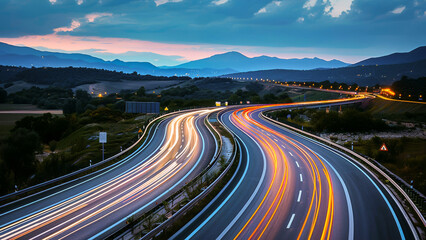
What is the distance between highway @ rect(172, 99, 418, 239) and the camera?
14.4 meters

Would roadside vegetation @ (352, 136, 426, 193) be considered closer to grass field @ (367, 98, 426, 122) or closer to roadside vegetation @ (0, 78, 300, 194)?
grass field @ (367, 98, 426, 122)

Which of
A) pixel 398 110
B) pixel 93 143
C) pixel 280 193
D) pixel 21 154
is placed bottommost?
pixel 93 143

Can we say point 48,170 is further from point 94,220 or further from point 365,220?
point 365,220

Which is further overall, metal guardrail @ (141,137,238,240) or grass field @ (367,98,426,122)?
grass field @ (367,98,426,122)

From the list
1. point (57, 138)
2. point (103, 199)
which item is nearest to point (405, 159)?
point (103, 199)

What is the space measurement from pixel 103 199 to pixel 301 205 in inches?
469

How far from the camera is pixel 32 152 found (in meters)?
42.2

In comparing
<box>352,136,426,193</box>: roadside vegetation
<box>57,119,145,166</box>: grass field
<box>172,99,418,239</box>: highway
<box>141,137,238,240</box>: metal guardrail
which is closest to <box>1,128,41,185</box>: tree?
<box>57,119,145,166</box>: grass field

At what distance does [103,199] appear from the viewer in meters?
19.7

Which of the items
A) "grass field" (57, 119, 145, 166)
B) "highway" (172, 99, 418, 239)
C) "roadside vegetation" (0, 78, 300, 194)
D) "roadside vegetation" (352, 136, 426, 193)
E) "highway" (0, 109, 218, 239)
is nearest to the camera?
"highway" (172, 99, 418, 239)

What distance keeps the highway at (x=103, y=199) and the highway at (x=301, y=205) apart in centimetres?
424

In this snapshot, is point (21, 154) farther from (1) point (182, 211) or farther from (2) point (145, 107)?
(2) point (145, 107)

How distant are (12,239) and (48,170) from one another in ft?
61.6

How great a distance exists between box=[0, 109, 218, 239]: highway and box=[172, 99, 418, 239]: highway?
424 cm
